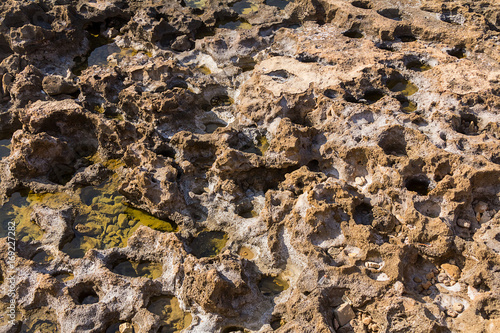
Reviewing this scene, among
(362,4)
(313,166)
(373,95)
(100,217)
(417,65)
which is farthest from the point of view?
(362,4)

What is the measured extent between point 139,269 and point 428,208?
3.46 metres

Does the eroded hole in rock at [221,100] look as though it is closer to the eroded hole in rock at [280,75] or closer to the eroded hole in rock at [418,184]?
the eroded hole in rock at [280,75]

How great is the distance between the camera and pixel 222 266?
4.30 metres

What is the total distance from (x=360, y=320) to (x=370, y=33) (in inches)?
216

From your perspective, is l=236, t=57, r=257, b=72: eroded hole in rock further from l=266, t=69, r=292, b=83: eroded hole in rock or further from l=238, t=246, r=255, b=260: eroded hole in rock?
l=238, t=246, r=255, b=260: eroded hole in rock

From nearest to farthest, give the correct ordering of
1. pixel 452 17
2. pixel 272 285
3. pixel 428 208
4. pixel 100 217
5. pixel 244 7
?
pixel 272 285 < pixel 428 208 < pixel 100 217 < pixel 452 17 < pixel 244 7

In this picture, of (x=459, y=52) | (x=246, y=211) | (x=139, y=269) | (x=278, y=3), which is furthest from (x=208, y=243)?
(x=278, y=3)

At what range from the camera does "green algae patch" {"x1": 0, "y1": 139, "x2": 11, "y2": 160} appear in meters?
6.46

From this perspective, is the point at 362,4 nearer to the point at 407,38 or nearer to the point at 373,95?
the point at 407,38

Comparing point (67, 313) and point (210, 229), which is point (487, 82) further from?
point (67, 313)

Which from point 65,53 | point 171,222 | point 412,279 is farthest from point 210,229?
point 65,53

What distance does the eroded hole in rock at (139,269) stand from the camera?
474cm

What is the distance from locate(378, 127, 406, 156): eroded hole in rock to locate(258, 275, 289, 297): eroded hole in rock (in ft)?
7.29

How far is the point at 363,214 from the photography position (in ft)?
16.1
